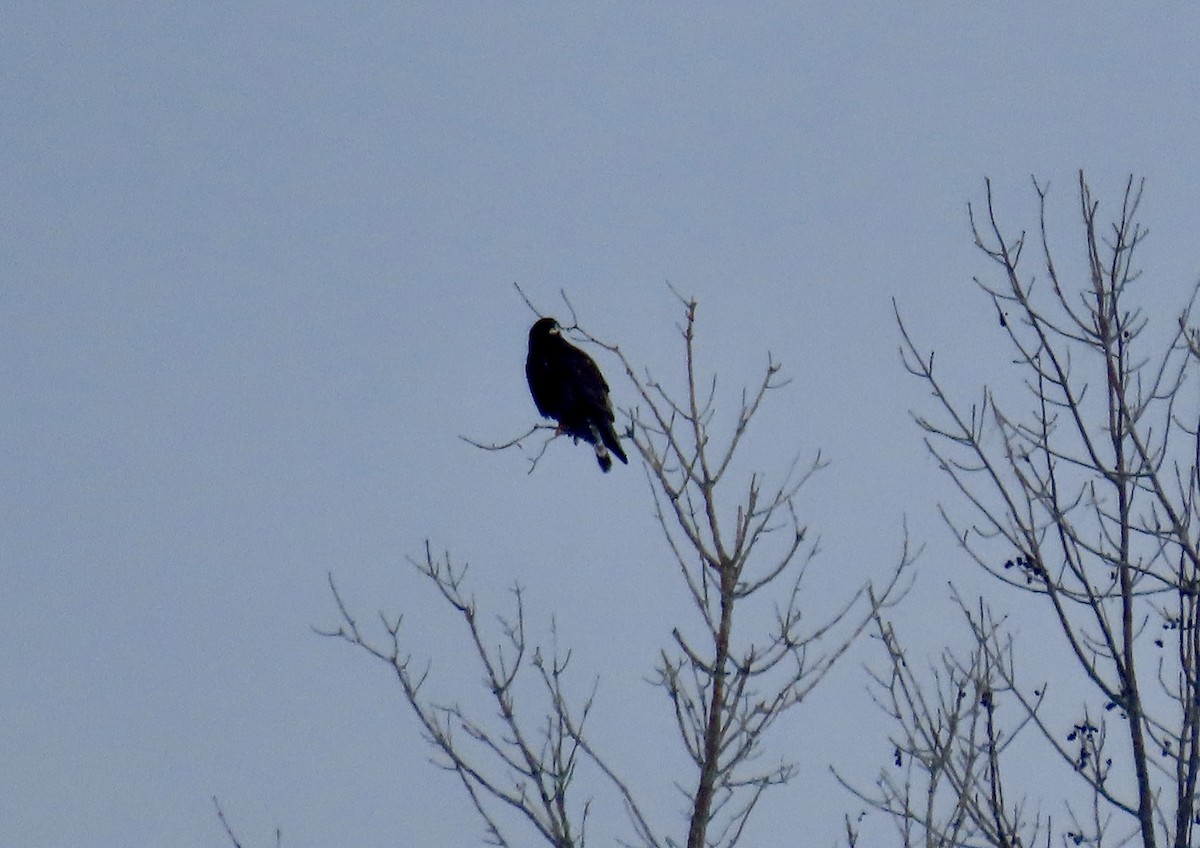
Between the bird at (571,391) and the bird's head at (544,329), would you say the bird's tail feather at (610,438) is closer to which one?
the bird at (571,391)

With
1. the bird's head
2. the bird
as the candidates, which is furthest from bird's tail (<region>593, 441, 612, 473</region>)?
the bird's head

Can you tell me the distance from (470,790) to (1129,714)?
67.1 inches

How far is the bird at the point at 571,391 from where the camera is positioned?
9.16m

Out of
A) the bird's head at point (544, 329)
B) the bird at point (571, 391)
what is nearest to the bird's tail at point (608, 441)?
the bird at point (571, 391)

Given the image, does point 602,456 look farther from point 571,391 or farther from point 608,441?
point 571,391

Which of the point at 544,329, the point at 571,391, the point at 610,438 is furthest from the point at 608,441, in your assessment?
the point at 544,329

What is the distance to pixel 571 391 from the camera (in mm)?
9281

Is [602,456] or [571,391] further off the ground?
[571,391]

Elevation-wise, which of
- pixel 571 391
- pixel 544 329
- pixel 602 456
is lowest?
pixel 602 456

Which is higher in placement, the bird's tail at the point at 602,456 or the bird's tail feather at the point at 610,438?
the bird's tail feather at the point at 610,438

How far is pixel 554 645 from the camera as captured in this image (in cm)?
482

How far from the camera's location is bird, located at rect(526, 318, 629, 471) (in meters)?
9.16

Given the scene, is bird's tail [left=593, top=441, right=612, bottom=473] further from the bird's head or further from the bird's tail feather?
the bird's head

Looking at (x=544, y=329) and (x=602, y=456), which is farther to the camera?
(x=544, y=329)
